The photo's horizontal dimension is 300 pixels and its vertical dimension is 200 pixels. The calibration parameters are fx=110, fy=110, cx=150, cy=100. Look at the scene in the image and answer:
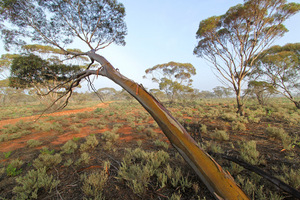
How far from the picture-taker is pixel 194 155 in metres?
1.18

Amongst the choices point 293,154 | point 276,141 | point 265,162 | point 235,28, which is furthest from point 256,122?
point 235,28

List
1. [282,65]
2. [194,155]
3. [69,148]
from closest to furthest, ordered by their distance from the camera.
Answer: [194,155], [69,148], [282,65]

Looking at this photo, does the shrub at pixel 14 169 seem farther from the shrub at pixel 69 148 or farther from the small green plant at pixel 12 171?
the shrub at pixel 69 148

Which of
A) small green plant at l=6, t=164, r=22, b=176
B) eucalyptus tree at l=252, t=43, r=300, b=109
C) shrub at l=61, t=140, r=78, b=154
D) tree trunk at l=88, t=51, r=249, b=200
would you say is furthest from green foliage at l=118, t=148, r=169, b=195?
eucalyptus tree at l=252, t=43, r=300, b=109

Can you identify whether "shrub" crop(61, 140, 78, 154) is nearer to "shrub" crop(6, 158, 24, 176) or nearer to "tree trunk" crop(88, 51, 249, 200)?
"shrub" crop(6, 158, 24, 176)

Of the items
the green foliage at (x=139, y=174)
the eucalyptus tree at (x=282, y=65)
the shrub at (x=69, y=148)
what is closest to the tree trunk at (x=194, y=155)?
the green foliage at (x=139, y=174)

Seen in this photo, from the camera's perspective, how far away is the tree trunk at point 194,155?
1058 millimetres

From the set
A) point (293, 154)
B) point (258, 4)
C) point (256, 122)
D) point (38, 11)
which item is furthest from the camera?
point (258, 4)

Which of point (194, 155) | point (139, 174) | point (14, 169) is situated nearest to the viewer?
point (194, 155)

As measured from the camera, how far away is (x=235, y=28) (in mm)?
10000

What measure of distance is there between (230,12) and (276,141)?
10.9 m

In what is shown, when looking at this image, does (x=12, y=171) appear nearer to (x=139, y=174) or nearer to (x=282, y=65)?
(x=139, y=174)

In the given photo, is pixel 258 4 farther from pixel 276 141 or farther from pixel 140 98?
pixel 140 98

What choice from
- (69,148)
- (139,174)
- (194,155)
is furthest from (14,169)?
(194,155)
